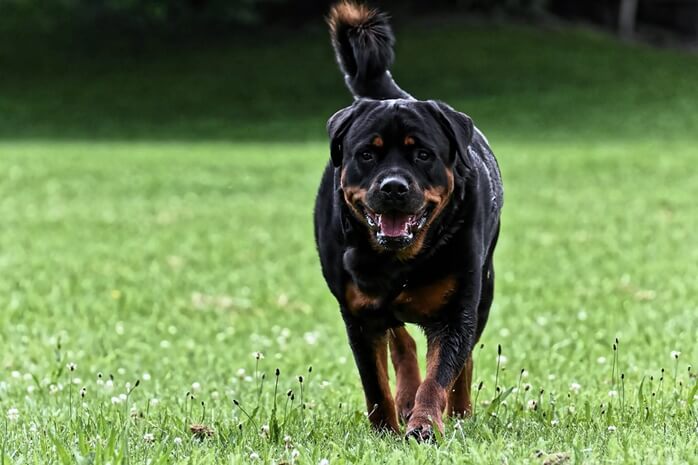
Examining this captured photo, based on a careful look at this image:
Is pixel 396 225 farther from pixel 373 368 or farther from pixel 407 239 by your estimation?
pixel 373 368

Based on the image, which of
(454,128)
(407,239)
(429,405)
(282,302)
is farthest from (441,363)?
(282,302)

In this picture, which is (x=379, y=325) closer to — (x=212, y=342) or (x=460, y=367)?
(x=460, y=367)

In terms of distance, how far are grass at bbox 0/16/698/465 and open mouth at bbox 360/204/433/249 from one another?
0.77 m

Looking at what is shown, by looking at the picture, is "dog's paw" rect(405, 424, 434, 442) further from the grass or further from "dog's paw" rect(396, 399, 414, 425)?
"dog's paw" rect(396, 399, 414, 425)

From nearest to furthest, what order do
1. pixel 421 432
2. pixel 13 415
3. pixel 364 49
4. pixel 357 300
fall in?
pixel 421 432
pixel 357 300
pixel 13 415
pixel 364 49

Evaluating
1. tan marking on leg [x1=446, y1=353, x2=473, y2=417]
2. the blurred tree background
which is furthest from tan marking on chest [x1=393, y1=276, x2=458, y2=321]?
the blurred tree background

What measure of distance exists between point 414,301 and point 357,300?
0.86 ft

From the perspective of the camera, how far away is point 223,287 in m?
10.6

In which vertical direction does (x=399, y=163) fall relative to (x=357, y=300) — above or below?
above

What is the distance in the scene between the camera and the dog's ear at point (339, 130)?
491cm

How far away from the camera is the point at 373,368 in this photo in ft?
16.5

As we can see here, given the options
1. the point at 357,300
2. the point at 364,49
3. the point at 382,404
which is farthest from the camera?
the point at 364,49

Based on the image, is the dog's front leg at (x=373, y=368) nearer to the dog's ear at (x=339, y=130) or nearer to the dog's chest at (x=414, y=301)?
the dog's chest at (x=414, y=301)

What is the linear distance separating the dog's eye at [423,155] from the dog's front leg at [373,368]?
78 centimetres
